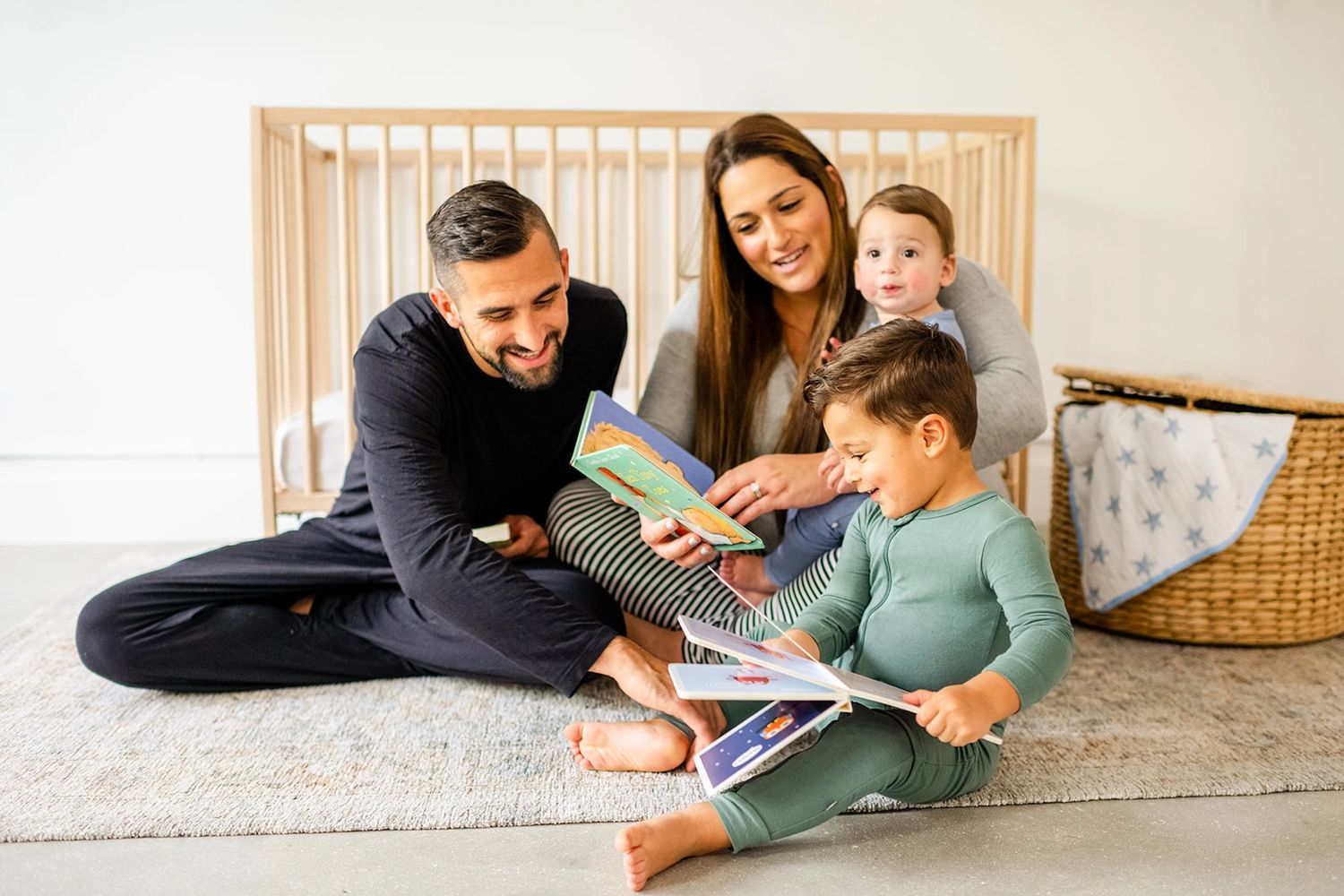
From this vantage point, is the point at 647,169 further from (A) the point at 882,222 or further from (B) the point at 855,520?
(B) the point at 855,520

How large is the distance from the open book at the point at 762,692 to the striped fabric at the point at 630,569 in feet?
1.61

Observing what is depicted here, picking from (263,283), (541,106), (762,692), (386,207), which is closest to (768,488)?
(762,692)

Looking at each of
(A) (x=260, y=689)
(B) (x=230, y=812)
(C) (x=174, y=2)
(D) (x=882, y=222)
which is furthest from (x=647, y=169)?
(B) (x=230, y=812)

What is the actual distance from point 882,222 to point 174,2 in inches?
78.7

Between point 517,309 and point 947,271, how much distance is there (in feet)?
2.06

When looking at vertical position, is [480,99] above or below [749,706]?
Answer: above

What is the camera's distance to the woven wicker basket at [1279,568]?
6.11 ft

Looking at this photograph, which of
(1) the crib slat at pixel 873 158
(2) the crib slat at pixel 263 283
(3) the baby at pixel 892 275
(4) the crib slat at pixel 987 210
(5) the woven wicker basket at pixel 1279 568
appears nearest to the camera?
(3) the baby at pixel 892 275

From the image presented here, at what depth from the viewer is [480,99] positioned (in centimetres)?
281

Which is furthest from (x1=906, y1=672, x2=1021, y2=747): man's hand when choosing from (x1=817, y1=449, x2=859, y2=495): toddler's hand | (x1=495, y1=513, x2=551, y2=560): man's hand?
(x1=495, y1=513, x2=551, y2=560): man's hand

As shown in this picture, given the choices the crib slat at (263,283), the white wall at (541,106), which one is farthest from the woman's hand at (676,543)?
the white wall at (541,106)

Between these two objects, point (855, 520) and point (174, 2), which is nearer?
point (855, 520)

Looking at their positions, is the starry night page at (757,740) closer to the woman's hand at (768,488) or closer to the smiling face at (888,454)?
the smiling face at (888,454)

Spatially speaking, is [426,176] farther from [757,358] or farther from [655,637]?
[655,637]
